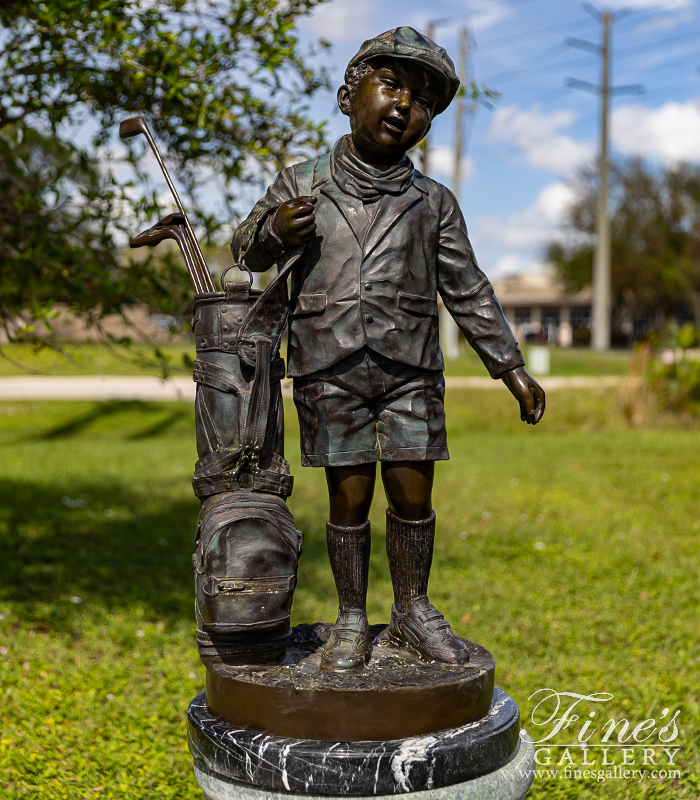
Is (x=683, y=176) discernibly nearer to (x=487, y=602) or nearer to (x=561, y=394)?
(x=561, y=394)

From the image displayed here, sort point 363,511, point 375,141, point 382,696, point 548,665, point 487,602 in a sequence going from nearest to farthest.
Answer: point 382,696, point 375,141, point 363,511, point 548,665, point 487,602

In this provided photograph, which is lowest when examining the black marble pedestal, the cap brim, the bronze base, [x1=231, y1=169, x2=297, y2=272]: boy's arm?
the black marble pedestal

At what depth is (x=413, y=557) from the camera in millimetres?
2650

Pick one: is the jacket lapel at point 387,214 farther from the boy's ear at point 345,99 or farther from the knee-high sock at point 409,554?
the knee-high sock at point 409,554

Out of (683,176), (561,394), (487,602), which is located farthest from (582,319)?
(487,602)

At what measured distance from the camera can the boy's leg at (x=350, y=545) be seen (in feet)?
8.41

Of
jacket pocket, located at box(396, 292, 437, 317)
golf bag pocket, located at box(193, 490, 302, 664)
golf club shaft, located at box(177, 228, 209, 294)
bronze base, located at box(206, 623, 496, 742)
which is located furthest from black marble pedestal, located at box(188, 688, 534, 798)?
golf club shaft, located at box(177, 228, 209, 294)

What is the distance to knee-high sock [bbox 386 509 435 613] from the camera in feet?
8.63

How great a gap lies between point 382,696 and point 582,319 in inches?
1934

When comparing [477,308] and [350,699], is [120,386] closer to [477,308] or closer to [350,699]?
[477,308]

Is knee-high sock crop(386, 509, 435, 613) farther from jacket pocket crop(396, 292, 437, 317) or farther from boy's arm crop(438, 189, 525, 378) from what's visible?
jacket pocket crop(396, 292, 437, 317)

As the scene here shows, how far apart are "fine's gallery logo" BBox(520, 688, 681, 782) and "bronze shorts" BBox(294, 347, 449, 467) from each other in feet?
4.72

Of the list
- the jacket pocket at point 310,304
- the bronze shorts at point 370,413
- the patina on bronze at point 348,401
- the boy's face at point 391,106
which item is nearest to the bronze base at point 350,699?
the patina on bronze at point 348,401

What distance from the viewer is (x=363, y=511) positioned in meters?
2.62
